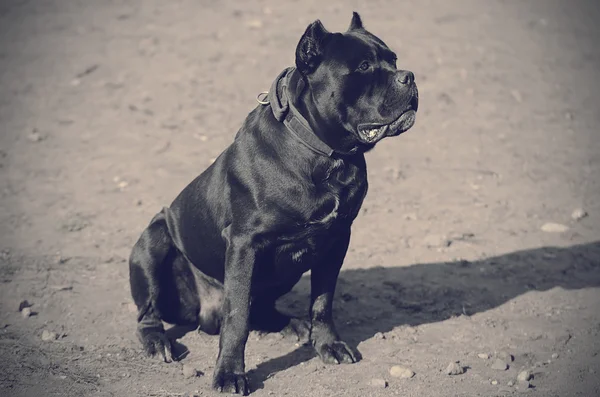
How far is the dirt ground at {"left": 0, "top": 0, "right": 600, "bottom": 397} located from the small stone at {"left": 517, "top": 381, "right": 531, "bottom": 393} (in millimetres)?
45

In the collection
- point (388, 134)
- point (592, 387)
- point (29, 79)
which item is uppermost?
point (388, 134)

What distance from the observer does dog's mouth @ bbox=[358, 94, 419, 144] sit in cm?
467

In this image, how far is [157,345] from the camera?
5.19 meters

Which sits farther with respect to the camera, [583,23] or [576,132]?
[583,23]

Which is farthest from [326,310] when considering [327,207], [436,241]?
[436,241]

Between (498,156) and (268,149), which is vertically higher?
(268,149)

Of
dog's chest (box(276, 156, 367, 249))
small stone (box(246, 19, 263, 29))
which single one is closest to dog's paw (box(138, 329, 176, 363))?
dog's chest (box(276, 156, 367, 249))

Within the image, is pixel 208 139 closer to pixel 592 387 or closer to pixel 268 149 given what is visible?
pixel 268 149

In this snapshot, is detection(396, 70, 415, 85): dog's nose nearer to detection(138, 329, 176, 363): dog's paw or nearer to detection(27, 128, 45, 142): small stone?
detection(138, 329, 176, 363): dog's paw

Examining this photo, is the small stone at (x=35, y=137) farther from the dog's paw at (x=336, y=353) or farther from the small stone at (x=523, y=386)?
the small stone at (x=523, y=386)

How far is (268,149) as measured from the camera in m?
4.75

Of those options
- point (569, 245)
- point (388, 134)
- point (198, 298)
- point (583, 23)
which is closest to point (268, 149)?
point (388, 134)

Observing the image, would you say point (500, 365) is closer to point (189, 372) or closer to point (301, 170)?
point (301, 170)

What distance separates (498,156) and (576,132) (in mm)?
1119
